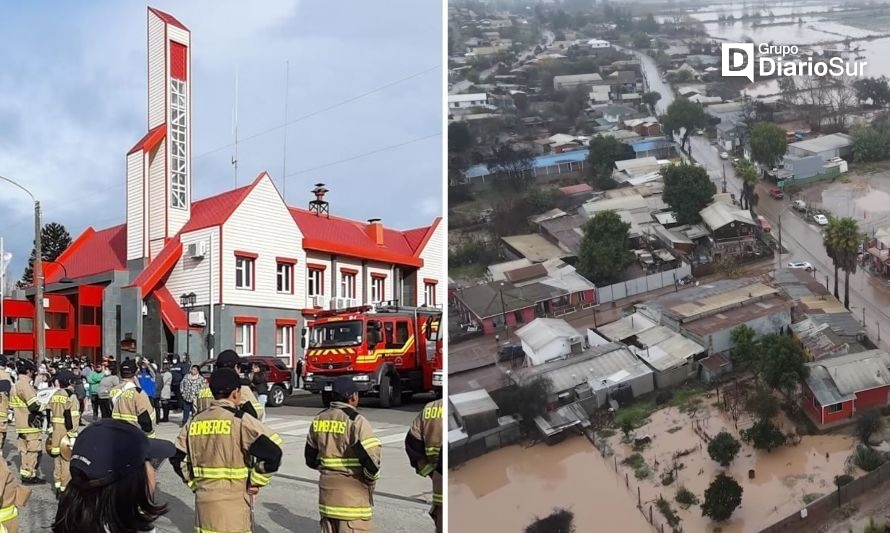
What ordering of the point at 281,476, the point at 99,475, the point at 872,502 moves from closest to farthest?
the point at 99,475, the point at 872,502, the point at 281,476

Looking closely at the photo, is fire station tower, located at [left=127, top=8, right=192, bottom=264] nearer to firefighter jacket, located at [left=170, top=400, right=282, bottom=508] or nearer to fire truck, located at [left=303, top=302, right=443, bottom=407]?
fire truck, located at [left=303, top=302, right=443, bottom=407]

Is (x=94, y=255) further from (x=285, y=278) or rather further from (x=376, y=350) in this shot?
(x=376, y=350)

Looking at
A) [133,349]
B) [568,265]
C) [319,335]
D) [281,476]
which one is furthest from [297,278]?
[568,265]

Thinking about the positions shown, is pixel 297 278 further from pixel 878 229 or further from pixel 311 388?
pixel 878 229

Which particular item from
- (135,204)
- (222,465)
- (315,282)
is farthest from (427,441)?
(135,204)

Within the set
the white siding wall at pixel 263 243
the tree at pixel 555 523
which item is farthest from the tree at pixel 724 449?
the white siding wall at pixel 263 243

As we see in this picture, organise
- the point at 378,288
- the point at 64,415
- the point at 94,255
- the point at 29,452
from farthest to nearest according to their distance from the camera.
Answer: the point at 94,255
the point at 378,288
the point at 29,452
the point at 64,415
